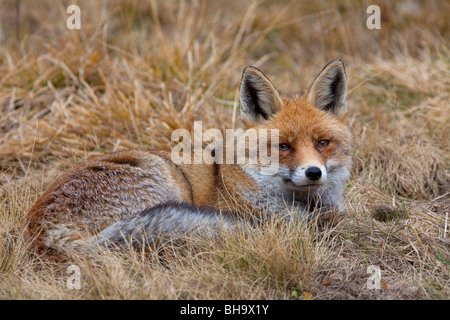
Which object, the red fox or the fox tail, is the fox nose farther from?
the fox tail

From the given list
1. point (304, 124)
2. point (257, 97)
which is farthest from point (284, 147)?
point (257, 97)

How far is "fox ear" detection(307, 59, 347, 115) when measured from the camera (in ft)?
12.5

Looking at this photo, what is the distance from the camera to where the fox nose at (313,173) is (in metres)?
3.33

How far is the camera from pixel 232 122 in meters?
5.42

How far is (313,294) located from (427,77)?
4.42m

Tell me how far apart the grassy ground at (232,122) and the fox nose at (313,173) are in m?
0.37

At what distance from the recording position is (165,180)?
3.73 metres

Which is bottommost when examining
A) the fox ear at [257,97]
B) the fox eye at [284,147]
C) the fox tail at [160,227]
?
the fox tail at [160,227]

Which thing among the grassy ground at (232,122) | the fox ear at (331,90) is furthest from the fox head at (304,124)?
the grassy ground at (232,122)

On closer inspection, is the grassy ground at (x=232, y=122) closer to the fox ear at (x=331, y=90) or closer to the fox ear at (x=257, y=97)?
the fox ear at (x=331, y=90)

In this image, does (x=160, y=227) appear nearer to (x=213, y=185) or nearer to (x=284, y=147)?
(x=213, y=185)

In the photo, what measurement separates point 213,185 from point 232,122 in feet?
5.30

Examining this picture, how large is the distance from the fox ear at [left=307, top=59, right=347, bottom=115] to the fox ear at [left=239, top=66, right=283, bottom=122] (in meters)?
0.31

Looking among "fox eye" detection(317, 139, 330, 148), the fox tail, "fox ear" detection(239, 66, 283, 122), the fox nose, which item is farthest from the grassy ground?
"fox ear" detection(239, 66, 283, 122)
